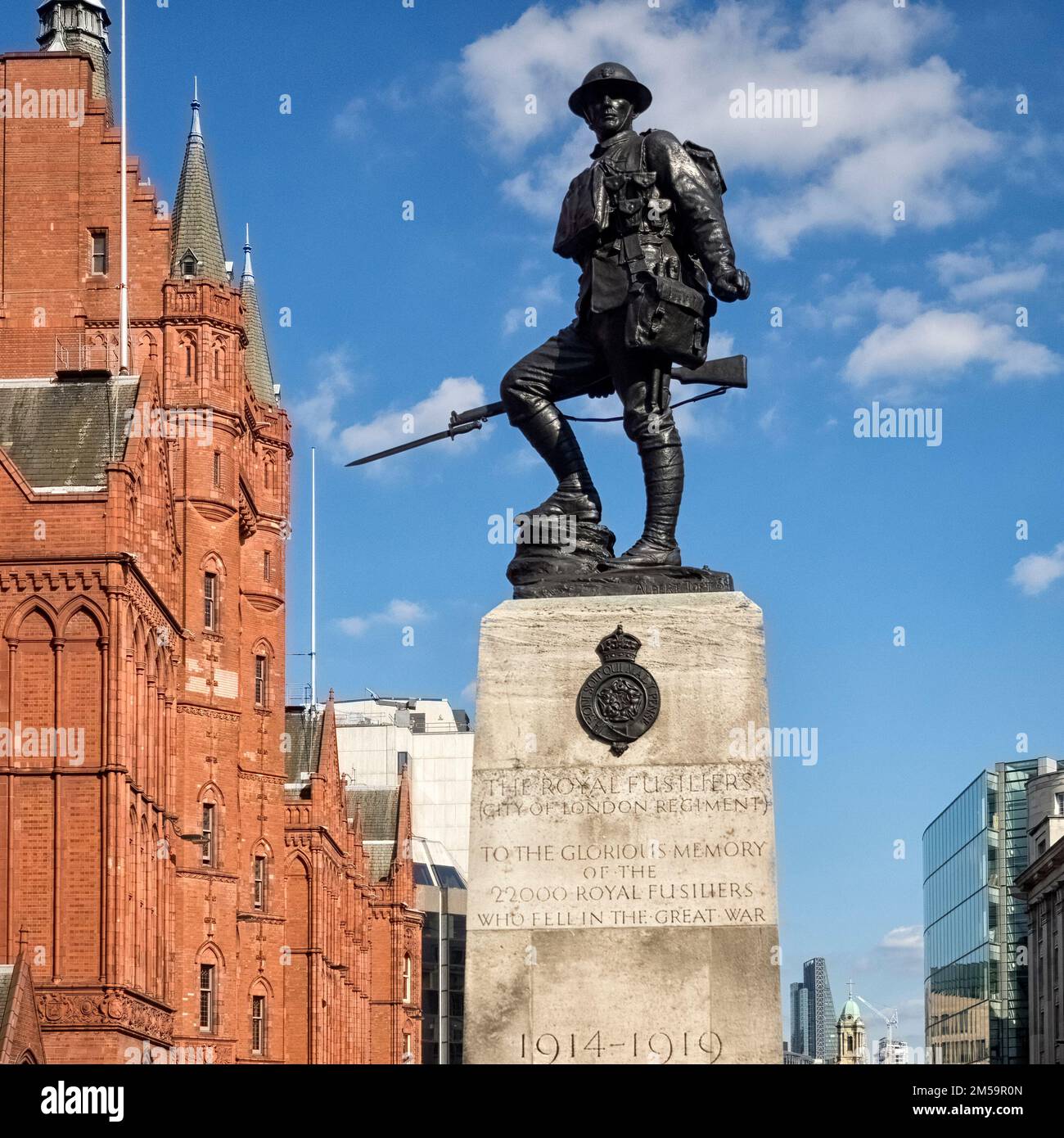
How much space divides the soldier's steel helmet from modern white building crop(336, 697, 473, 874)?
438 ft

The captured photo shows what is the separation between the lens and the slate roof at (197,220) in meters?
72.9

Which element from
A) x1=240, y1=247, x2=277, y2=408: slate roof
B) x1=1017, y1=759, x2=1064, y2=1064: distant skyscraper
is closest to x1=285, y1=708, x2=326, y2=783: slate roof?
x1=240, y1=247, x2=277, y2=408: slate roof

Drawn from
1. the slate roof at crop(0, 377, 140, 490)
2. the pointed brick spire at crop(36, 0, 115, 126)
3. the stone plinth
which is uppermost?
the pointed brick spire at crop(36, 0, 115, 126)

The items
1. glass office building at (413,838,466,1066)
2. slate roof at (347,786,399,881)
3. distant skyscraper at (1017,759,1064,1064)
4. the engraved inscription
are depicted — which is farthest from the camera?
glass office building at (413,838,466,1066)

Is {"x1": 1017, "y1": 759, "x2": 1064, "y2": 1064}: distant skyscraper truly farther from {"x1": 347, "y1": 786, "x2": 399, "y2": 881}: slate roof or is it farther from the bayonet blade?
the bayonet blade

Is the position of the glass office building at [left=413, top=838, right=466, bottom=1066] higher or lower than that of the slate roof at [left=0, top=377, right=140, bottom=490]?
lower

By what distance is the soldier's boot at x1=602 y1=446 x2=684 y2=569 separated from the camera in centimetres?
1588

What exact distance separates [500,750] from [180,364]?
58.2 metres

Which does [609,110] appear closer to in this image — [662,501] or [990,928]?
[662,501]

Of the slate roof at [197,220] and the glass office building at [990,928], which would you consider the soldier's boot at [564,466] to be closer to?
the slate roof at [197,220]

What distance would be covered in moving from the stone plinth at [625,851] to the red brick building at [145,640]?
127 ft

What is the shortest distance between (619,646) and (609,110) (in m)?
3.97

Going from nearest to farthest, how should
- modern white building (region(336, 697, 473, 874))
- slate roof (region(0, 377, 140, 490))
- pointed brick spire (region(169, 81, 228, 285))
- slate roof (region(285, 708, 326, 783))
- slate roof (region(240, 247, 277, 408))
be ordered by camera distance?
slate roof (region(0, 377, 140, 490)) < pointed brick spire (region(169, 81, 228, 285)) < slate roof (region(240, 247, 277, 408)) < slate roof (region(285, 708, 326, 783)) < modern white building (region(336, 697, 473, 874))

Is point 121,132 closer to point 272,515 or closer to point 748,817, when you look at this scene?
point 272,515
